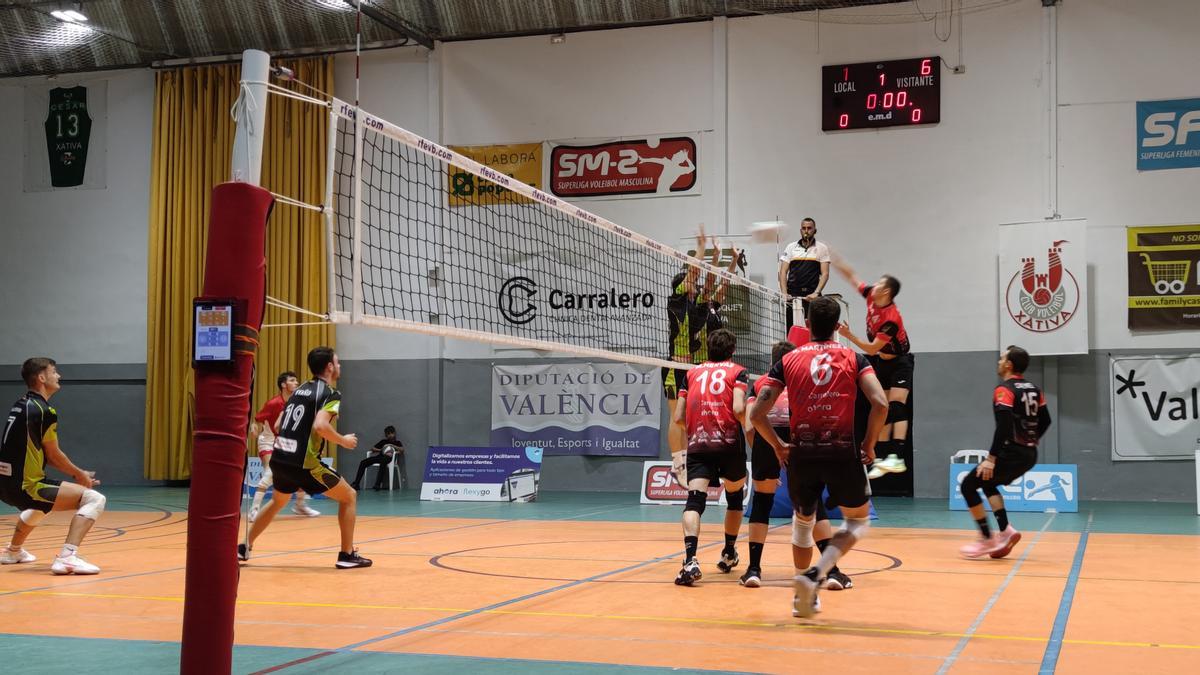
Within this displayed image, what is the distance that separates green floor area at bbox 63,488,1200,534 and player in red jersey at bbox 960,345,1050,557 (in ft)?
9.72

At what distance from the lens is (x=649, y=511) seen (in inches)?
593

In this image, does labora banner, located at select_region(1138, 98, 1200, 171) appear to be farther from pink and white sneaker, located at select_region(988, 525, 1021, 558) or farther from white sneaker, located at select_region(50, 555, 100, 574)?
white sneaker, located at select_region(50, 555, 100, 574)

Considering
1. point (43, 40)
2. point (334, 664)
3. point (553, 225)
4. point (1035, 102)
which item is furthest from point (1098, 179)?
point (43, 40)

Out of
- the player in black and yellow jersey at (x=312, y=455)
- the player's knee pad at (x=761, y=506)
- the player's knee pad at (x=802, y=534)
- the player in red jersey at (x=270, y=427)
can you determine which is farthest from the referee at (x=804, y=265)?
the player's knee pad at (x=802, y=534)

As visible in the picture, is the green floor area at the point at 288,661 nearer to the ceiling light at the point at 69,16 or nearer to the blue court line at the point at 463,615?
the blue court line at the point at 463,615

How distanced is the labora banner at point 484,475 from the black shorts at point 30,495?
9.03 m

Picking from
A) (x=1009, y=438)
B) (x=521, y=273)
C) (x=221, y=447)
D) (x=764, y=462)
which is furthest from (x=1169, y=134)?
(x=221, y=447)

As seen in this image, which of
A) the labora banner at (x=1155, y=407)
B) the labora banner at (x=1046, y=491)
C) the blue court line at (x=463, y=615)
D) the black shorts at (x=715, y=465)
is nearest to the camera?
the blue court line at (x=463, y=615)

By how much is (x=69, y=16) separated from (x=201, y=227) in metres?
4.40

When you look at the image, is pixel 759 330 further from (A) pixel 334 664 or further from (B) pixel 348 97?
(A) pixel 334 664

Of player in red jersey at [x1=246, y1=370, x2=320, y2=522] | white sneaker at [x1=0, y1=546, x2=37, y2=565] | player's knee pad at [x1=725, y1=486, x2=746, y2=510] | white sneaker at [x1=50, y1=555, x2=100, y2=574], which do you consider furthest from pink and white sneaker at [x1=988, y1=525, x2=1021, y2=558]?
white sneaker at [x1=0, y1=546, x2=37, y2=565]

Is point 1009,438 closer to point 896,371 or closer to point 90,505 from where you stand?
point 896,371

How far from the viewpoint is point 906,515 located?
1426cm

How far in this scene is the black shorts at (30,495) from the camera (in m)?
8.48
